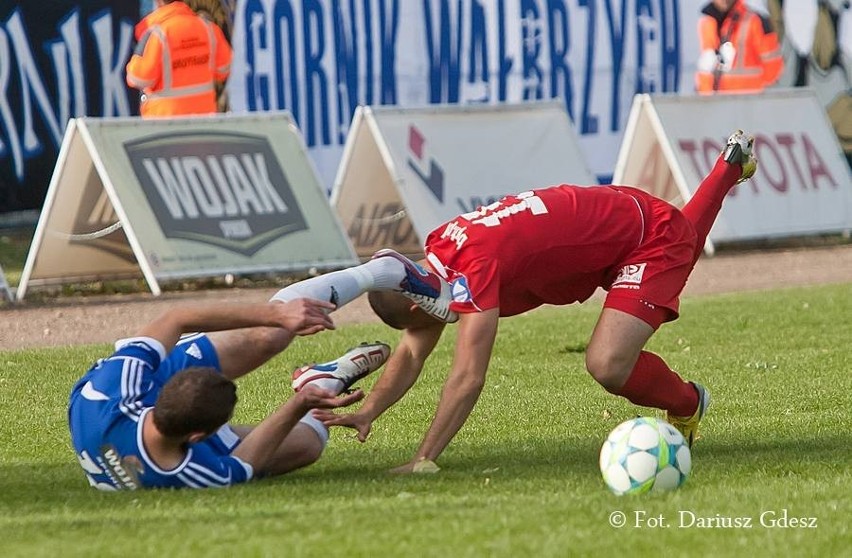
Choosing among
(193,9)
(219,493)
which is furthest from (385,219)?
(219,493)

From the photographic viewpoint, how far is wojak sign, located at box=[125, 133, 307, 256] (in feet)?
47.9

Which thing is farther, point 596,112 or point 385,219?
point 596,112

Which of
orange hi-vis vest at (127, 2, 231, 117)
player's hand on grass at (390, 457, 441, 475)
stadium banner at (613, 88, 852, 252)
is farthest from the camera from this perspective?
stadium banner at (613, 88, 852, 252)

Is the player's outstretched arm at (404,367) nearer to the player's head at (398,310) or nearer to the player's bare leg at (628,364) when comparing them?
the player's head at (398,310)

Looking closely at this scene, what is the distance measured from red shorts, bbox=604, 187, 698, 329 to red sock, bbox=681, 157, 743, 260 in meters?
0.43

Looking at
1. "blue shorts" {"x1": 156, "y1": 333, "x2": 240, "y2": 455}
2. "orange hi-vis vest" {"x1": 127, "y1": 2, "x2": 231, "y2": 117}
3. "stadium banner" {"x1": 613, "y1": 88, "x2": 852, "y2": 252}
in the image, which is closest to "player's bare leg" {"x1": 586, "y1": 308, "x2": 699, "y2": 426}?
"blue shorts" {"x1": 156, "y1": 333, "x2": 240, "y2": 455}

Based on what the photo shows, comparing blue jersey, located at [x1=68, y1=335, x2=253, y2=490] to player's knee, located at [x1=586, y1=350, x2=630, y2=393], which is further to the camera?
player's knee, located at [x1=586, y1=350, x2=630, y2=393]

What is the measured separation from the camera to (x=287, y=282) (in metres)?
15.7

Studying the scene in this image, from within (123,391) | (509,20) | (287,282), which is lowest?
(287,282)

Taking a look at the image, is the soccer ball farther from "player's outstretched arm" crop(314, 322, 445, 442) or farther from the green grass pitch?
"player's outstretched arm" crop(314, 322, 445, 442)

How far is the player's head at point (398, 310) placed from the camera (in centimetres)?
761

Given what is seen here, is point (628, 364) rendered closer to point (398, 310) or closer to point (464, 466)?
point (464, 466)

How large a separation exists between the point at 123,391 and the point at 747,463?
2766 mm

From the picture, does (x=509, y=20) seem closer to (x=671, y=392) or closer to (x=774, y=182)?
(x=774, y=182)
